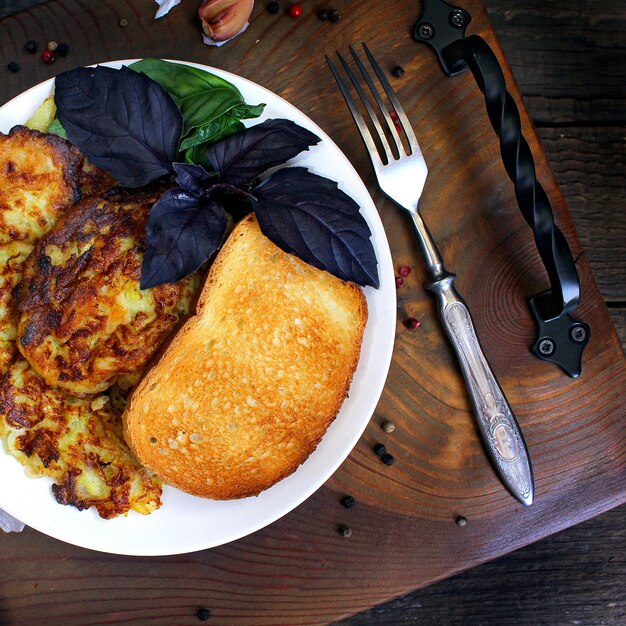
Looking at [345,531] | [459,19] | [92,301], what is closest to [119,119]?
[92,301]

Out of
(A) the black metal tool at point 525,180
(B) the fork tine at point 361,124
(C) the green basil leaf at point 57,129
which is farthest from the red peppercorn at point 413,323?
(C) the green basil leaf at point 57,129

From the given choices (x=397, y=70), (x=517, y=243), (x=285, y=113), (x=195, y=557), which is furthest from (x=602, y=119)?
(x=195, y=557)

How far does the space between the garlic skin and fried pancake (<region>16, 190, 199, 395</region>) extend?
0.75 meters

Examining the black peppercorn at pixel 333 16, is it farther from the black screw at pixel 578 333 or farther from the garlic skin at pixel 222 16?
the black screw at pixel 578 333

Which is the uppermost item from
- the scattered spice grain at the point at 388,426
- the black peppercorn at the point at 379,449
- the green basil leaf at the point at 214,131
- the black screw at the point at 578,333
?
the green basil leaf at the point at 214,131

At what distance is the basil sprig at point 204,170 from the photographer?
1.80 m

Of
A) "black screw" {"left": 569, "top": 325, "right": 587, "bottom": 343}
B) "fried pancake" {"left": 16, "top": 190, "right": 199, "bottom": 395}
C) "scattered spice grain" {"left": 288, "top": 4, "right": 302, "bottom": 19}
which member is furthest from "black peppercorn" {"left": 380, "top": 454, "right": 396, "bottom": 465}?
"scattered spice grain" {"left": 288, "top": 4, "right": 302, "bottom": 19}

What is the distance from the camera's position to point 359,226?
1844mm

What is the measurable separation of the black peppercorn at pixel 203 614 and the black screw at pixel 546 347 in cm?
149

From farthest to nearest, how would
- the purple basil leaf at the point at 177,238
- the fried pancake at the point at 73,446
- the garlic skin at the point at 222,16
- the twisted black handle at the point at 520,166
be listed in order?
the garlic skin at the point at 222,16, the twisted black handle at the point at 520,166, the fried pancake at the point at 73,446, the purple basil leaf at the point at 177,238

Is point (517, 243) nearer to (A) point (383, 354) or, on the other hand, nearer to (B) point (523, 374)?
(B) point (523, 374)

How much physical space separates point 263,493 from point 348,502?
422 millimetres

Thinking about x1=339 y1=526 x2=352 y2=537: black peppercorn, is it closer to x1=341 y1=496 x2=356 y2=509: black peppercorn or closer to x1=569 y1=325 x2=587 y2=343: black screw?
x1=341 y1=496 x2=356 y2=509: black peppercorn

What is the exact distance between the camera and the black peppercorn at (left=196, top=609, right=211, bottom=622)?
94.1 inches
